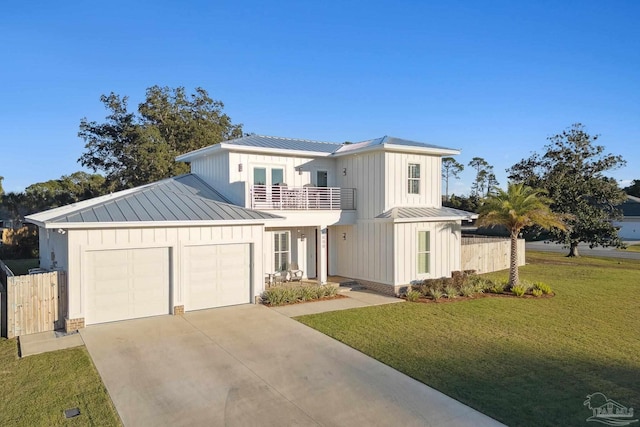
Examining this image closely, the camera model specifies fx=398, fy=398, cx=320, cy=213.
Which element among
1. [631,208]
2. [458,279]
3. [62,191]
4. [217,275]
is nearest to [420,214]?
[458,279]

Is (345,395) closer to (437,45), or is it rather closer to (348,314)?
(348,314)

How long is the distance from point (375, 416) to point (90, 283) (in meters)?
8.95

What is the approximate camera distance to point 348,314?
12922mm

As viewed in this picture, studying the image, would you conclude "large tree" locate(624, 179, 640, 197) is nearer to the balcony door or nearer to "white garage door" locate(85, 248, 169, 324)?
the balcony door

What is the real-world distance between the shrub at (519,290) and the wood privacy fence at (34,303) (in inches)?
632

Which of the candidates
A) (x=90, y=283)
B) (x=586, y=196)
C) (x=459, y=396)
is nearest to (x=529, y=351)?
(x=459, y=396)

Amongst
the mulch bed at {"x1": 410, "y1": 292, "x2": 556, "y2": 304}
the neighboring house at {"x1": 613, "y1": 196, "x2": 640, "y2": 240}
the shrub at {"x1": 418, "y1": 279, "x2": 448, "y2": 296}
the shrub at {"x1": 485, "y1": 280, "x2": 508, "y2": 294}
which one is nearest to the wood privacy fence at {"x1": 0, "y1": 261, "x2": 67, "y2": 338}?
the mulch bed at {"x1": 410, "y1": 292, "x2": 556, "y2": 304}

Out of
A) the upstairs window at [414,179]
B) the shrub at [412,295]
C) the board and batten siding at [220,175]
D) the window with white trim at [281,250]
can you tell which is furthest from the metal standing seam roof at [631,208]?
the board and batten siding at [220,175]

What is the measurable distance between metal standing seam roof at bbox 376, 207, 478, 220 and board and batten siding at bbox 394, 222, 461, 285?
1.44 ft

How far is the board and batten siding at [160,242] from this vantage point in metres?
11.0

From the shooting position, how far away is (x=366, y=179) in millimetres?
17266

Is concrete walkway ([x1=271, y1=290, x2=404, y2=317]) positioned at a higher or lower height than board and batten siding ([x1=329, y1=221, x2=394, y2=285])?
lower

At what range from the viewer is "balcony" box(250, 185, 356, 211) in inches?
620

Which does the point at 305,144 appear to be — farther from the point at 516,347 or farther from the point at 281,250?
the point at 516,347
